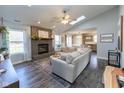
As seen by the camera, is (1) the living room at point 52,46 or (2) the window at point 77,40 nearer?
(1) the living room at point 52,46

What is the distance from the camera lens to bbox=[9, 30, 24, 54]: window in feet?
17.6

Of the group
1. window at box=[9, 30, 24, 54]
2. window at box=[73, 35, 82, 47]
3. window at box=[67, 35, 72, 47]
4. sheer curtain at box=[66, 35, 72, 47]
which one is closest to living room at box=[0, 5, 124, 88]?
window at box=[9, 30, 24, 54]

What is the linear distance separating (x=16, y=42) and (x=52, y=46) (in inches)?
131

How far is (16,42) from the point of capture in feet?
18.6

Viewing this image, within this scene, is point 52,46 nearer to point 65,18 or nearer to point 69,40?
point 65,18

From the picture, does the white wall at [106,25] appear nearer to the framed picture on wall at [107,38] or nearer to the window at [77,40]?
the framed picture on wall at [107,38]

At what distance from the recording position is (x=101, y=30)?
22.4 ft

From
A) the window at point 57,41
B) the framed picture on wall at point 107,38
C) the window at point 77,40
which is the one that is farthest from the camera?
the window at point 77,40

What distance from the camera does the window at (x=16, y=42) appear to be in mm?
5375

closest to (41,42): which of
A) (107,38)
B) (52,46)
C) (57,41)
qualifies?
(52,46)

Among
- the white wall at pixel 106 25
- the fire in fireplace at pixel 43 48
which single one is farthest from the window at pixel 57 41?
the white wall at pixel 106 25
